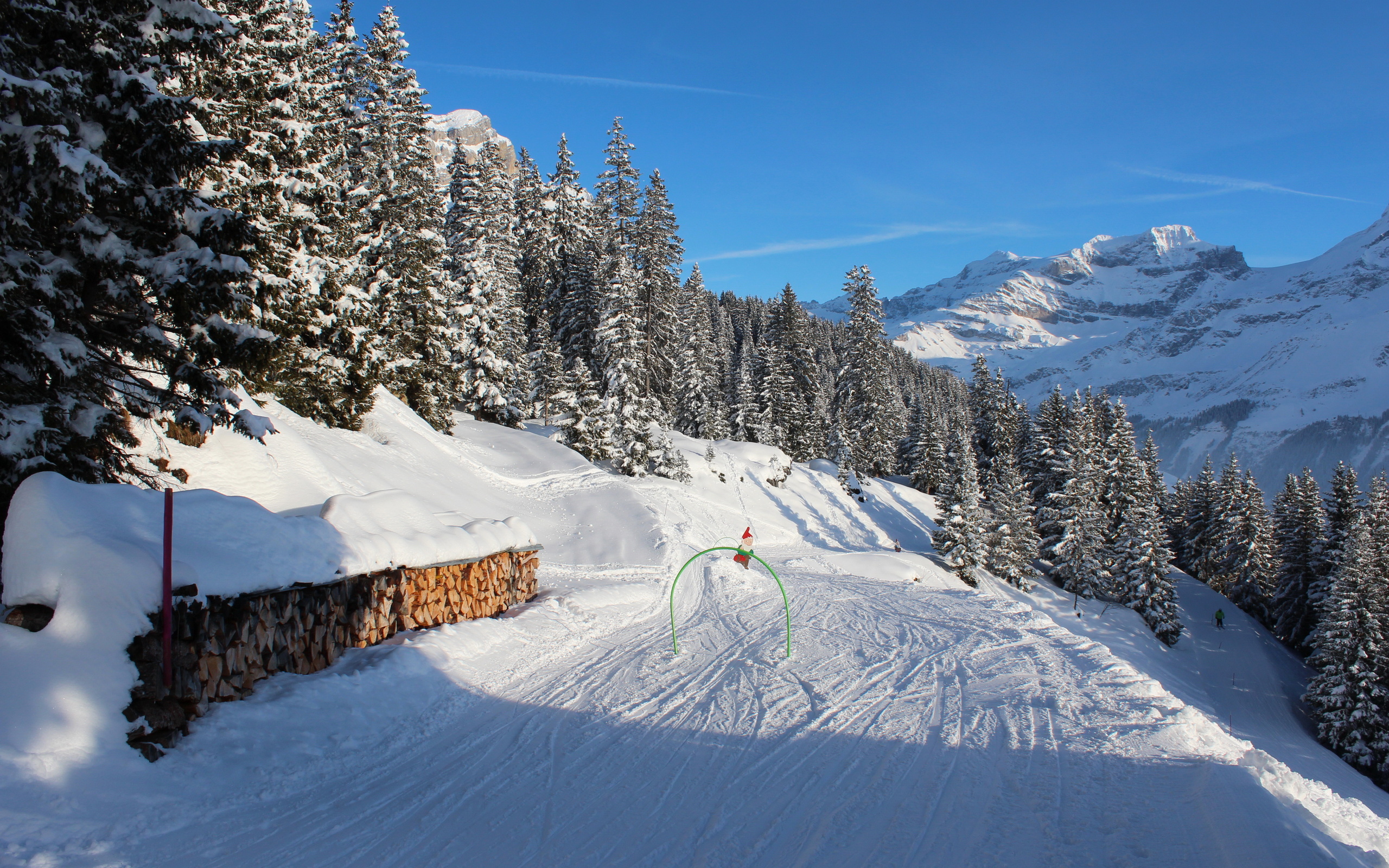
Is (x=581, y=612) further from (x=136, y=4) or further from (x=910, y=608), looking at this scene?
(x=136, y=4)

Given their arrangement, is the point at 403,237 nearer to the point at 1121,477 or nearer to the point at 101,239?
the point at 101,239

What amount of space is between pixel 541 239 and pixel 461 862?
4955 centimetres

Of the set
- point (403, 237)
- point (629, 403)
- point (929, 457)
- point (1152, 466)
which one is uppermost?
point (403, 237)

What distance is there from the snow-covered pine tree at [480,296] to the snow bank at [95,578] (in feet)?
83.7

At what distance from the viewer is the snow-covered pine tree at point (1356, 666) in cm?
2673

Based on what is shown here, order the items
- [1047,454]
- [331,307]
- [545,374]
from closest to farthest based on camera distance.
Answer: [331,307]
[545,374]
[1047,454]

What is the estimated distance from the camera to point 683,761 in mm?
7082

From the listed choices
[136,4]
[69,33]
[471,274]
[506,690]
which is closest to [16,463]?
[69,33]

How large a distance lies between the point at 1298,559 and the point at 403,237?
184 ft

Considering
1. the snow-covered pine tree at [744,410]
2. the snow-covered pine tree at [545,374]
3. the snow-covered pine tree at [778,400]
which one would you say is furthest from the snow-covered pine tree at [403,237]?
the snow-covered pine tree at [778,400]

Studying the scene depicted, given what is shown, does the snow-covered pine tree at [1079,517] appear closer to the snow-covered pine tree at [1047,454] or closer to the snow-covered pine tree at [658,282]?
the snow-covered pine tree at [1047,454]

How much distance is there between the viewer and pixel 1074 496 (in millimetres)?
44406

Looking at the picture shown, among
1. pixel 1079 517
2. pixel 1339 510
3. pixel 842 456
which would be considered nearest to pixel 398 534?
pixel 842 456

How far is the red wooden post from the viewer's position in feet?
19.2
